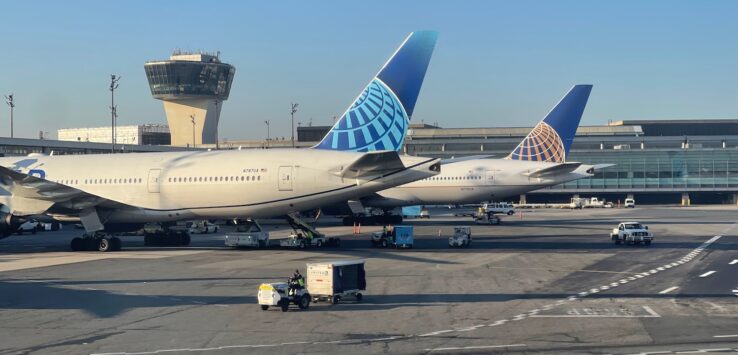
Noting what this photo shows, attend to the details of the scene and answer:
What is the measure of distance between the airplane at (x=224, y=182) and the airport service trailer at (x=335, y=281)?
14.4 metres

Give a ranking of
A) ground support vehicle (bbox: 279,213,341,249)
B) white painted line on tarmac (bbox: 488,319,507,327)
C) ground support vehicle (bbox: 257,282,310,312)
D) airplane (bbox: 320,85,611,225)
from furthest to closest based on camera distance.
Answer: airplane (bbox: 320,85,611,225), ground support vehicle (bbox: 279,213,341,249), ground support vehicle (bbox: 257,282,310,312), white painted line on tarmac (bbox: 488,319,507,327)

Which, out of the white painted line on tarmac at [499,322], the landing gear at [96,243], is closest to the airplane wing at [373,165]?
the landing gear at [96,243]

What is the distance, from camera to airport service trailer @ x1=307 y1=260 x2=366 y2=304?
26.4 m

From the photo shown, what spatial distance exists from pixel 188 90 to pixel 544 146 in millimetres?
129558

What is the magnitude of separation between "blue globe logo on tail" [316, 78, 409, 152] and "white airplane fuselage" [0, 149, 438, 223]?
2.64 m

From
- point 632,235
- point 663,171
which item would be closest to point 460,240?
point 632,235

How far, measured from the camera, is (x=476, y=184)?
72312 mm

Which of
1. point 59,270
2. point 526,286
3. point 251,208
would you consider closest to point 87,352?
point 526,286

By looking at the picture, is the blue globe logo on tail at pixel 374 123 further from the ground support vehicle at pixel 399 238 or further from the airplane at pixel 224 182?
the ground support vehicle at pixel 399 238

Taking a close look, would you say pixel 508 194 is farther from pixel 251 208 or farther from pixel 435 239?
pixel 251 208

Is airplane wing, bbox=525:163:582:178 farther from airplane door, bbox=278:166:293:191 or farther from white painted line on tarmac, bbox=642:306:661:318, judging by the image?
white painted line on tarmac, bbox=642:306:661:318

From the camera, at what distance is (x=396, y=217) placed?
76.8 metres

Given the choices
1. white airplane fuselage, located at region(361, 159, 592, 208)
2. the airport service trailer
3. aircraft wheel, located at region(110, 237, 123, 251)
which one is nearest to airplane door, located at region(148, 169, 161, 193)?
aircraft wheel, located at region(110, 237, 123, 251)

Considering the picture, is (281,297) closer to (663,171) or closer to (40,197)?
(40,197)
